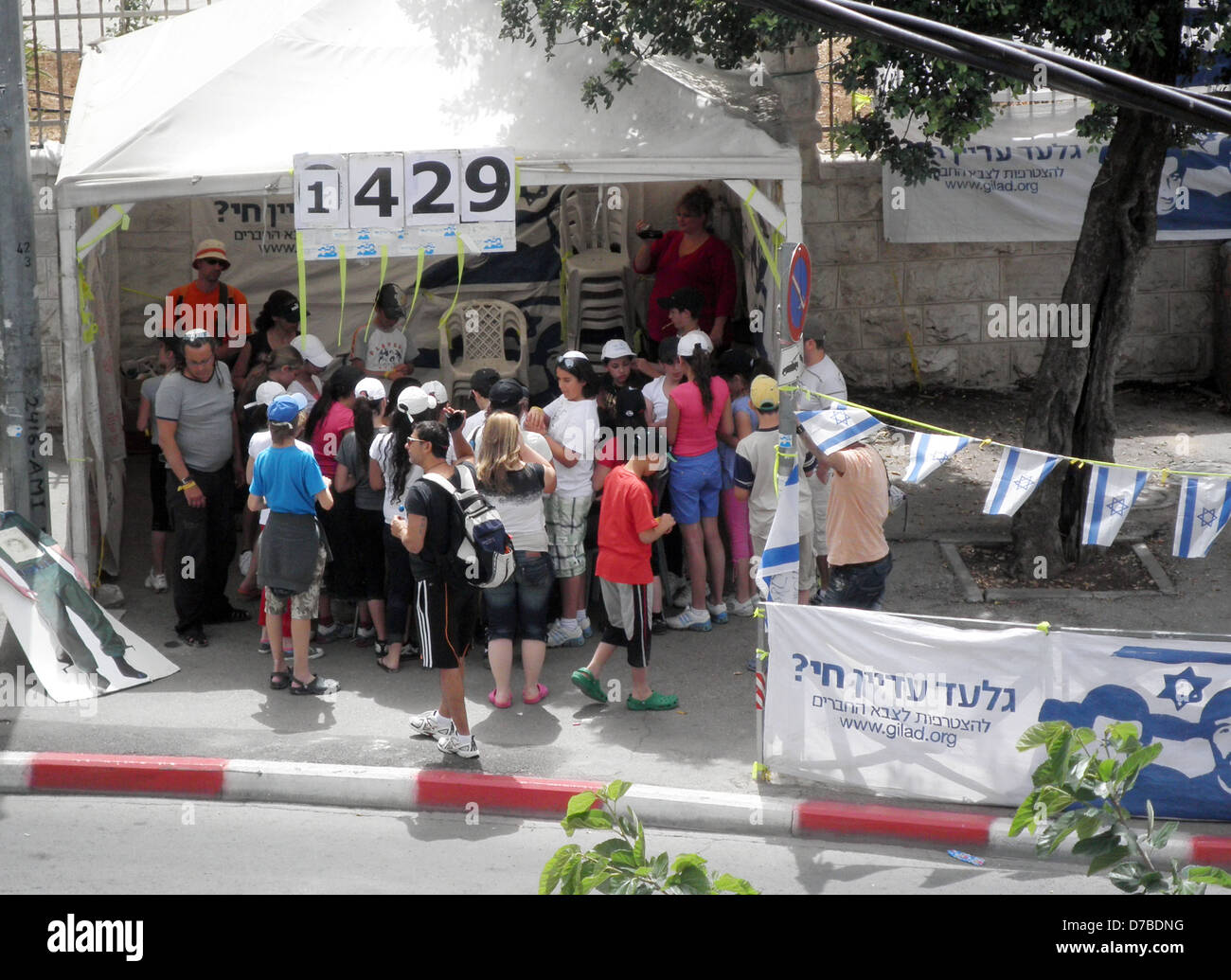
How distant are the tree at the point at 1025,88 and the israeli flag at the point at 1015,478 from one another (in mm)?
2230

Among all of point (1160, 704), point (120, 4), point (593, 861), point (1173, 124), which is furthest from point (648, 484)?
point (120, 4)

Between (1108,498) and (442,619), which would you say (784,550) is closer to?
(1108,498)

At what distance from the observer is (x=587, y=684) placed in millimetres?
8492

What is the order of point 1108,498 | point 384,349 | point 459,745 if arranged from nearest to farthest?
point 1108,498
point 459,745
point 384,349

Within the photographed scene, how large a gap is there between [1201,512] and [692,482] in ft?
10.9

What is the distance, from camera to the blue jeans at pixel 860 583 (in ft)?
27.3

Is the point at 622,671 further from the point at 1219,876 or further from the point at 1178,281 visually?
the point at 1178,281

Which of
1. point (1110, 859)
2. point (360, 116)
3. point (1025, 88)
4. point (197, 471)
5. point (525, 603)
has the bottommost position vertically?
point (525, 603)

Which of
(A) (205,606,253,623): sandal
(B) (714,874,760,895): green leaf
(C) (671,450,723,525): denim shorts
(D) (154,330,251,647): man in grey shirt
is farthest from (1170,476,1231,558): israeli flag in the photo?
(A) (205,606,253,623): sandal

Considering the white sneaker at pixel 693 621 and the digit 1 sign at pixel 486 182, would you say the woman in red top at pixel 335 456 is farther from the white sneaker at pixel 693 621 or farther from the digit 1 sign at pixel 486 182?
the white sneaker at pixel 693 621

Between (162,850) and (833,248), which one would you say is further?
(833,248)

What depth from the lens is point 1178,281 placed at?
1355 centimetres

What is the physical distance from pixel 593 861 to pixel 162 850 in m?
4.33

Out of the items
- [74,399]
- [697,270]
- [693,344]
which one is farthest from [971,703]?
[74,399]
